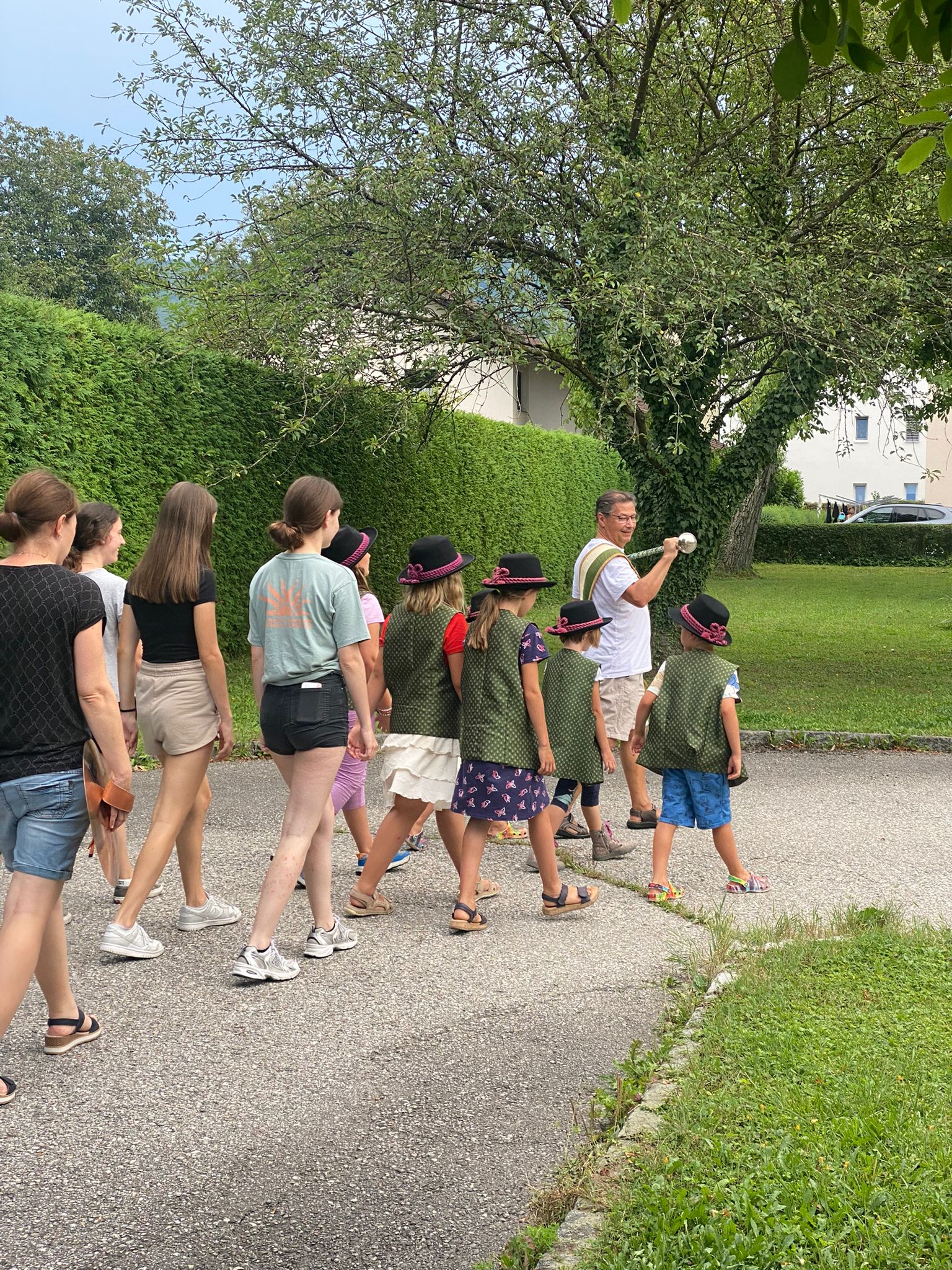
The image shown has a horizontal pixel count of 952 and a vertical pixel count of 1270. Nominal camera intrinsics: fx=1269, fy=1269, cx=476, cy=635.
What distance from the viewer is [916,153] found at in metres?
3.44

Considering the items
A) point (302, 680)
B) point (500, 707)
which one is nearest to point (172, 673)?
point (302, 680)

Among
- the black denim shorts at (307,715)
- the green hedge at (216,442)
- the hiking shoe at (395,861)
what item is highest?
the green hedge at (216,442)

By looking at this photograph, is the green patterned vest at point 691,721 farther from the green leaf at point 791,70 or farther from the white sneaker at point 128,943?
the green leaf at point 791,70

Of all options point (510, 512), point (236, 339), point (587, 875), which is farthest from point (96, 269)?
point (587, 875)

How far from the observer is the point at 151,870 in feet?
17.3

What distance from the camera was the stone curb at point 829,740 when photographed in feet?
35.3

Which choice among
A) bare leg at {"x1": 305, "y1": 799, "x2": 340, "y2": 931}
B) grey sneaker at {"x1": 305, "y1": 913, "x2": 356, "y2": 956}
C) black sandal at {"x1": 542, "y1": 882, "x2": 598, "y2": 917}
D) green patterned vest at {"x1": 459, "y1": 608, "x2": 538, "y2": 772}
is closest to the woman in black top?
bare leg at {"x1": 305, "y1": 799, "x2": 340, "y2": 931}

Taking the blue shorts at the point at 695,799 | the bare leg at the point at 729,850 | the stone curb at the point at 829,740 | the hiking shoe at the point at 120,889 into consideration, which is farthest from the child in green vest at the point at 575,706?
the stone curb at the point at 829,740

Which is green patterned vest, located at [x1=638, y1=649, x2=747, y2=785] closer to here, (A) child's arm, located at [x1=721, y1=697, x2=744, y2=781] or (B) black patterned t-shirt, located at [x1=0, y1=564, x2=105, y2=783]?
(A) child's arm, located at [x1=721, y1=697, x2=744, y2=781]

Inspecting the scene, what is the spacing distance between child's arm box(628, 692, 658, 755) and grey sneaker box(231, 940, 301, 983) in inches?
89.7

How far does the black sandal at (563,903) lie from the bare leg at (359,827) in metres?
1.14

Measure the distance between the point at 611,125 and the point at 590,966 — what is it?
938 centimetres

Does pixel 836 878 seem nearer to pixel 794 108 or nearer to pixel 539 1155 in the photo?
pixel 539 1155

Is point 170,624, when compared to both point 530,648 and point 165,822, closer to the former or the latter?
point 165,822
